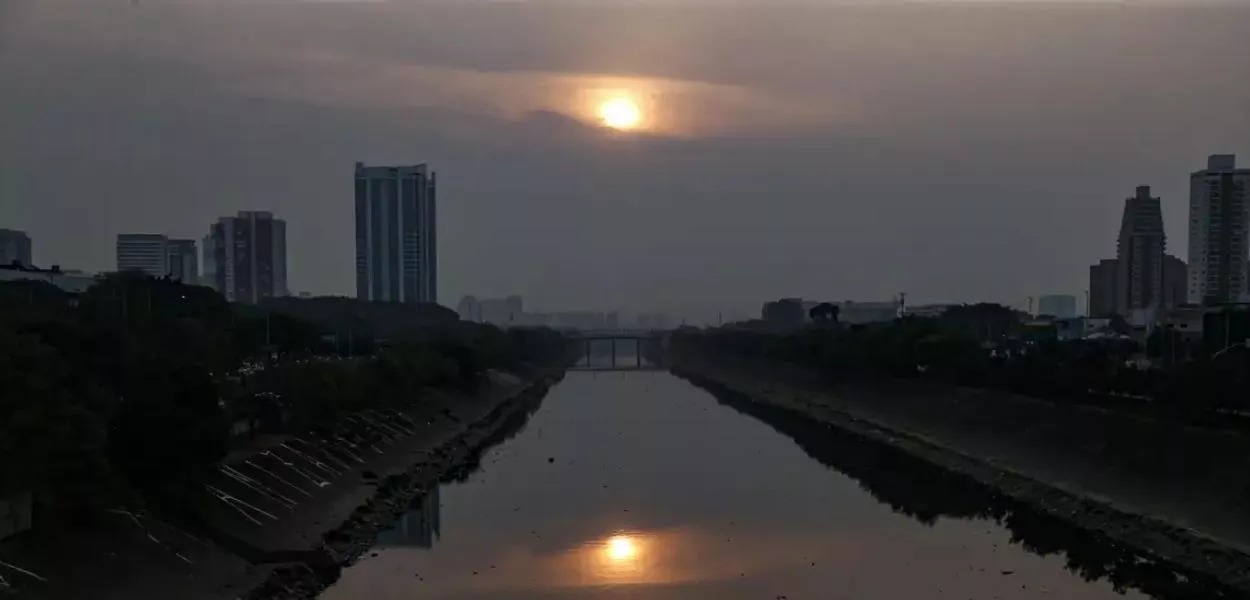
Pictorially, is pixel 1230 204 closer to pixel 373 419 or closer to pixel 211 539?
pixel 373 419

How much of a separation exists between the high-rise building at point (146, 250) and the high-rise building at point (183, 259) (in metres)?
0.53

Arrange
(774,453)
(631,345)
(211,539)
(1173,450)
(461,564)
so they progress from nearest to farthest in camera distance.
→ (211,539), (461,564), (1173,450), (774,453), (631,345)

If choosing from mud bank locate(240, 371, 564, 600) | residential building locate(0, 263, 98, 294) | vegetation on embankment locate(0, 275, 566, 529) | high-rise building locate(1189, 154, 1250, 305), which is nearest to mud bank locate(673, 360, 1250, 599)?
mud bank locate(240, 371, 564, 600)

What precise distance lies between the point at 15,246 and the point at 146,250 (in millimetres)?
13782

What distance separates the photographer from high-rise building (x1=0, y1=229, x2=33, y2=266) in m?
64.2

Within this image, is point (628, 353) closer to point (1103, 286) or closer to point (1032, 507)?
point (1103, 286)

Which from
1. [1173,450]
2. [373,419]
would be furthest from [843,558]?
[373,419]

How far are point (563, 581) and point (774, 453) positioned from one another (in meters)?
19.2

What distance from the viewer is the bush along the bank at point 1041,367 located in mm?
23922

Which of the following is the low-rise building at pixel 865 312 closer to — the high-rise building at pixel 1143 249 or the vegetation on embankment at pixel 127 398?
the high-rise building at pixel 1143 249

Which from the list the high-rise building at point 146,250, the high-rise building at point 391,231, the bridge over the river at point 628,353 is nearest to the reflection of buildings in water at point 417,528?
the high-rise building at point 146,250

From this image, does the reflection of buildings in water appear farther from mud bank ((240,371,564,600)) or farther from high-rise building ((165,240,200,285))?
high-rise building ((165,240,200,285))

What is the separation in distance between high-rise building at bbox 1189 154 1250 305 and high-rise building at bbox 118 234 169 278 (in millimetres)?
72934

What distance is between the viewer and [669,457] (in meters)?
34.1
